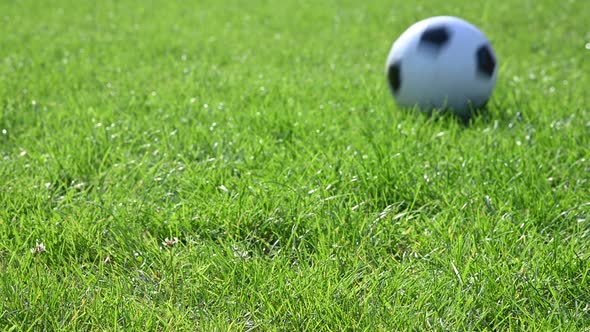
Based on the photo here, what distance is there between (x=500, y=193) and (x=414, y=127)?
41.0 inches

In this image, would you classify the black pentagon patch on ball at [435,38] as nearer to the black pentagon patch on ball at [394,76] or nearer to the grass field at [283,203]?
the black pentagon patch on ball at [394,76]

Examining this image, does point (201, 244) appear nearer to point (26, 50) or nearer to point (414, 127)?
point (414, 127)

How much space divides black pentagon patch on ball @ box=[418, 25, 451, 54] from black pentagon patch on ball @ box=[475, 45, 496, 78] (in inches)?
10.2

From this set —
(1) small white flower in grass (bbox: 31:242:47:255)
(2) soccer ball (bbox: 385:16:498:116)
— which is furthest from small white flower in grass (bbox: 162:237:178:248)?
(2) soccer ball (bbox: 385:16:498:116)

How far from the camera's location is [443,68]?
449cm

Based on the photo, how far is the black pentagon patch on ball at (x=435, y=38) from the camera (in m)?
4.52

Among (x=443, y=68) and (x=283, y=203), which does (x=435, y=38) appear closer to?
(x=443, y=68)

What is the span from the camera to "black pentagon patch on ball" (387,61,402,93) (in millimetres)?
4582

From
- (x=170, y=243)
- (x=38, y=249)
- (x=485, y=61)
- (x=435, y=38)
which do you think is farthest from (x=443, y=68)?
(x=38, y=249)

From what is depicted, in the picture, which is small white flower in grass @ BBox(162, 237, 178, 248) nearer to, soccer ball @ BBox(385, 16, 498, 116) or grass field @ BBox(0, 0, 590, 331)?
grass field @ BBox(0, 0, 590, 331)

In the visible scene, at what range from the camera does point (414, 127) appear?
13.7 ft

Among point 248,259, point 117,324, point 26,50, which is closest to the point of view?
point 117,324

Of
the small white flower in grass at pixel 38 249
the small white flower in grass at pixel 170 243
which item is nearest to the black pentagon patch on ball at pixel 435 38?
the small white flower in grass at pixel 170 243

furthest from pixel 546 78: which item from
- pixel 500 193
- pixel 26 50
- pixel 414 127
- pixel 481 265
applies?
pixel 26 50
